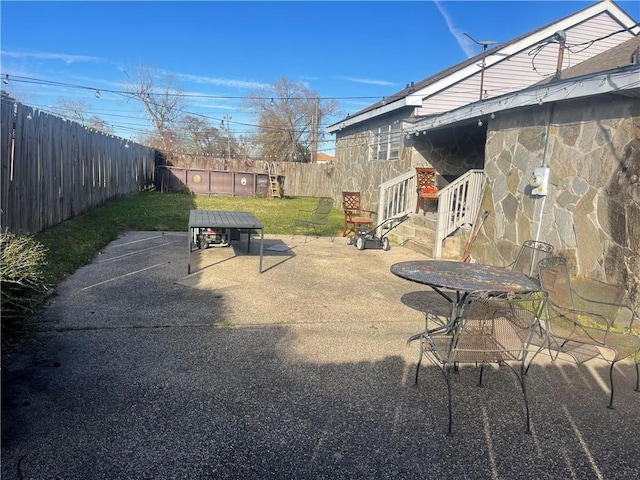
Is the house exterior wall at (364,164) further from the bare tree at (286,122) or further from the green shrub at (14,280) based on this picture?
the bare tree at (286,122)

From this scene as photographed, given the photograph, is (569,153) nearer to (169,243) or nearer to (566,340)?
(566,340)

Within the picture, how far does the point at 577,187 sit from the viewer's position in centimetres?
501

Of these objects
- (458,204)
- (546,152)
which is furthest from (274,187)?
(546,152)

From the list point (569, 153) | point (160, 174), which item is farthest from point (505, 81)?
point (160, 174)

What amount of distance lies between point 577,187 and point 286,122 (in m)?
32.8

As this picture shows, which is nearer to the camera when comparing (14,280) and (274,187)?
(14,280)

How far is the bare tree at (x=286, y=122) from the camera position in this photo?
35500 millimetres

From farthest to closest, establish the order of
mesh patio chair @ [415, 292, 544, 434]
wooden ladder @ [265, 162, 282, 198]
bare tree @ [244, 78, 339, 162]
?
bare tree @ [244, 78, 339, 162] < wooden ladder @ [265, 162, 282, 198] < mesh patio chair @ [415, 292, 544, 434]

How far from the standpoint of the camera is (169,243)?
25.9 feet

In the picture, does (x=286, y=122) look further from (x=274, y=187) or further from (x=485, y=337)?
(x=485, y=337)

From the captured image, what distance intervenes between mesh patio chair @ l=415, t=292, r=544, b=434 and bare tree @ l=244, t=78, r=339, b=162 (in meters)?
33.3

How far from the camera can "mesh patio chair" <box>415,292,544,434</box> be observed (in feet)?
8.40

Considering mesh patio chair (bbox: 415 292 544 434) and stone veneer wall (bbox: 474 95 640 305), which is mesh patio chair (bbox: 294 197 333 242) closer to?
stone veneer wall (bbox: 474 95 640 305)

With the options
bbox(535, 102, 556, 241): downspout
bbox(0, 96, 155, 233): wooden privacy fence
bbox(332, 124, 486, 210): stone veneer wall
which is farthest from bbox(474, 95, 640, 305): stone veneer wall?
bbox(0, 96, 155, 233): wooden privacy fence
